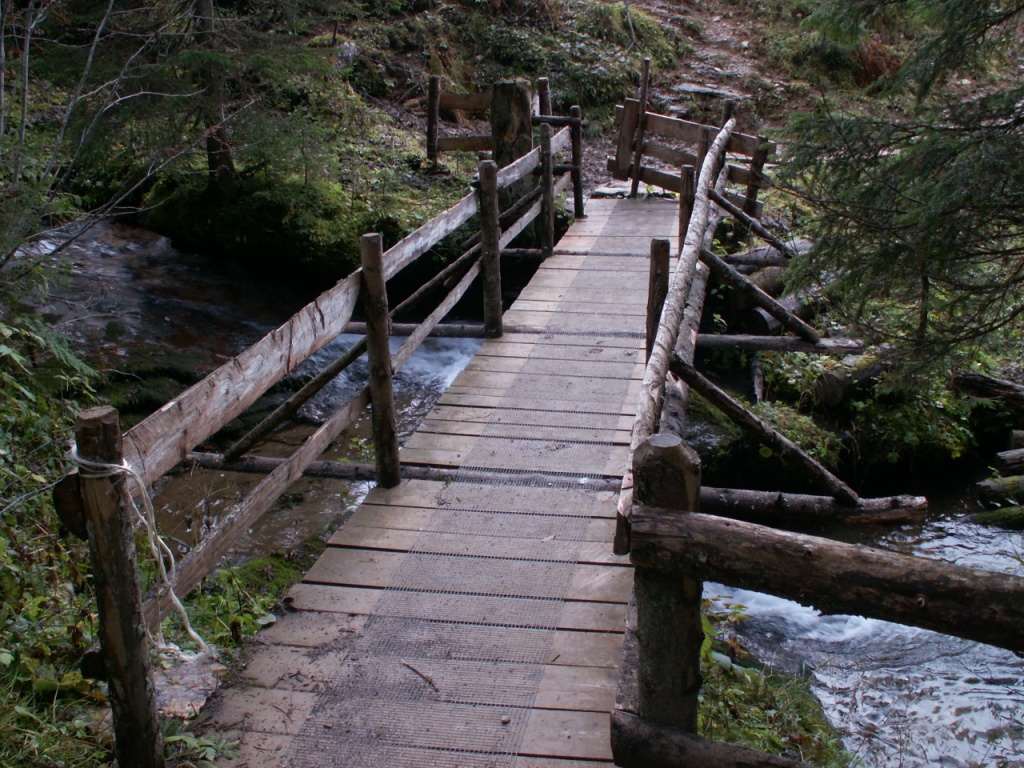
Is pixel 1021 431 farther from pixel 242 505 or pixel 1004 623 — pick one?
pixel 242 505

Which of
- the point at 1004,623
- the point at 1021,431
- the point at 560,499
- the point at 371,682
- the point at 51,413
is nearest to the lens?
the point at 1004,623

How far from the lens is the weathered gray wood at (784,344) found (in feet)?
19.6

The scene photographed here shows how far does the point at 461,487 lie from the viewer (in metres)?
Answer: 4.69

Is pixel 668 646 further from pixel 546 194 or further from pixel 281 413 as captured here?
pixel 546 194

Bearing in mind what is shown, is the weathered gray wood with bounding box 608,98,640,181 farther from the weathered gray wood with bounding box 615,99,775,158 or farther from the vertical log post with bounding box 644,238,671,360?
the vertical log post with bounding box 644,238,671,360

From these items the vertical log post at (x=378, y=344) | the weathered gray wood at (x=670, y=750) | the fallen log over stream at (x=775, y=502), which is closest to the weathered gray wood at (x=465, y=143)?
the vertical log post at (x=378, y=344)

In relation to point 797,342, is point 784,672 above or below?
below

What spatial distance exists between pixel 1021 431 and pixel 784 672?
11.4 ft

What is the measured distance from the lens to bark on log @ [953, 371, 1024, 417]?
714cm

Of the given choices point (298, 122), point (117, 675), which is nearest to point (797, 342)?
point (117, 675)

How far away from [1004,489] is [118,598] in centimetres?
630

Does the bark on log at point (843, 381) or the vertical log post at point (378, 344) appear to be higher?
the vertical log post at point (378, 344)

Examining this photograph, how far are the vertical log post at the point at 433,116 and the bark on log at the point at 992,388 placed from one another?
301 inches

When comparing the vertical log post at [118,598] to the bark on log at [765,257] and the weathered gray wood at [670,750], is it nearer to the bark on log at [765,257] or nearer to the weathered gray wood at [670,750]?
the weathered gray wood at [670,750]
